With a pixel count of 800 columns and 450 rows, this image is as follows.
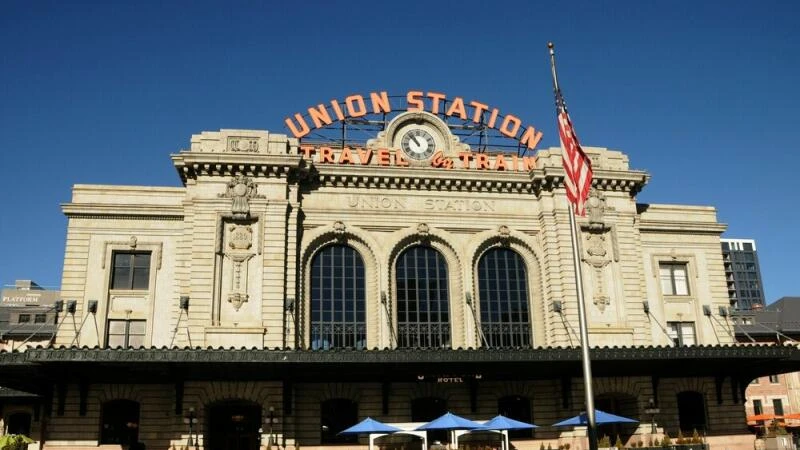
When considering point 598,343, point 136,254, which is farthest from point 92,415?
point 598,343

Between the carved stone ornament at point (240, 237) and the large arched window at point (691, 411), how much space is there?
Result: 2334 centimetres

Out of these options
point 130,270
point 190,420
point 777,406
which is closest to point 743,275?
point 777,406

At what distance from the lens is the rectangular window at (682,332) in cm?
3903

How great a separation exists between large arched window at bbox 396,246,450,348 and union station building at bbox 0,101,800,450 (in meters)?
0.10

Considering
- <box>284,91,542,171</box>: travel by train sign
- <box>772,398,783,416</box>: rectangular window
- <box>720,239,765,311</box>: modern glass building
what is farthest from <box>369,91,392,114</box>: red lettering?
<box>720,239,765,311</box>: modern glass building

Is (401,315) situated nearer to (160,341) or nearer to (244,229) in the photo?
(244,229)

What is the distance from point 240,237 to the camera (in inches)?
1352

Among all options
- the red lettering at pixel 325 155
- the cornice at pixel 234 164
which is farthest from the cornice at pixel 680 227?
the cornice at pixel 234 164

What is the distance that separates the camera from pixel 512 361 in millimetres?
30984

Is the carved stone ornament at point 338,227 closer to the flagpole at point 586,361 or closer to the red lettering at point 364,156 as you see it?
the red lettering at point 364,156

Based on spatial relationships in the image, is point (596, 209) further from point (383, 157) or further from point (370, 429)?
point (370, 429)

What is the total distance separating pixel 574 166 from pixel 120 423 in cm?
2353

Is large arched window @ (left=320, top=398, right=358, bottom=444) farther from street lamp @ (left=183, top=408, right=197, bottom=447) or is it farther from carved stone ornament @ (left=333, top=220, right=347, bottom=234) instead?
carved stone ornament @ (left=333, top=220, right=347, bottom=234)

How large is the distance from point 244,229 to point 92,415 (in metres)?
10.6
